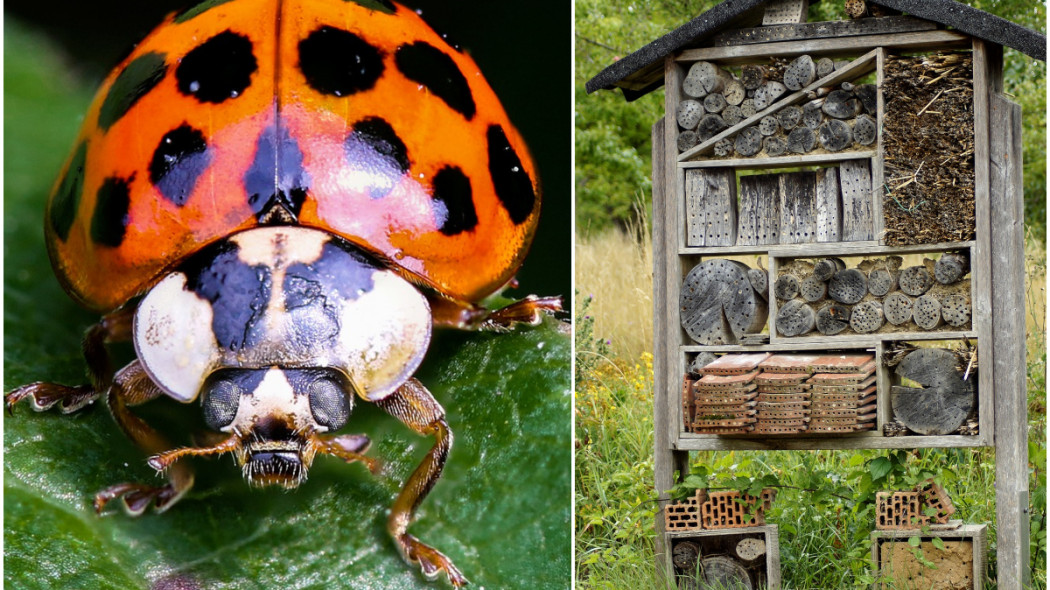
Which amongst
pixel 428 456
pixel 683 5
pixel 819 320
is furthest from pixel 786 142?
pixel 683 5

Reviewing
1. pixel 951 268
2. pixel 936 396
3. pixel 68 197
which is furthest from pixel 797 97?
pixel 68 197

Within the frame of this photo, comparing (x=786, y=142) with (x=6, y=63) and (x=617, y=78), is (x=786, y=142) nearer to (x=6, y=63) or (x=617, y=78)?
(x=617, y=78)

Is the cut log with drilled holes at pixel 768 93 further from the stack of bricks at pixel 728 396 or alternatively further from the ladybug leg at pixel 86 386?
the ladybug leg at pixel 86 386

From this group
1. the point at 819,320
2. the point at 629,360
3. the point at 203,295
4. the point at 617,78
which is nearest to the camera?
the point at 203,295

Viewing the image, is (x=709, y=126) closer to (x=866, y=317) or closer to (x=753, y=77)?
(x=753, y=77)

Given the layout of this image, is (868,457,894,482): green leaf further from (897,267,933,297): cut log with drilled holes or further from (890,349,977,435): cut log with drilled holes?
(897,267,933,297): cut log with drilled holes
